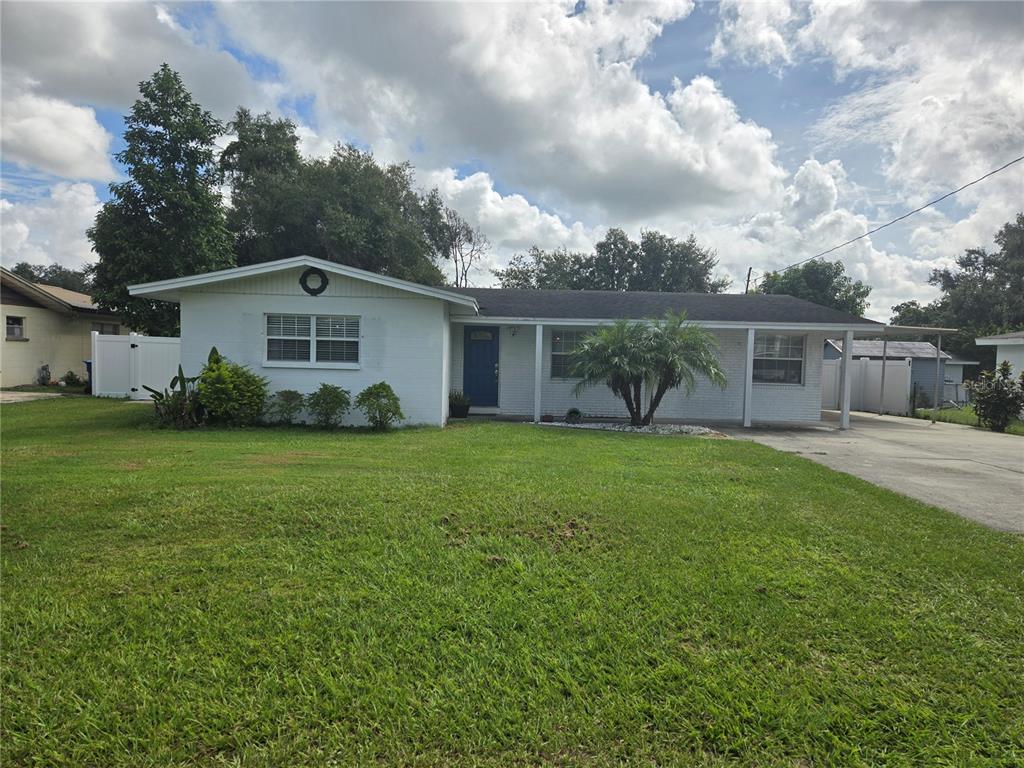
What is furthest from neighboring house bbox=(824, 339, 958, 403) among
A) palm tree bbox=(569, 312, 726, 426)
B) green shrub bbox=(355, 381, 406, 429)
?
green shrub bbox=(355, 381, 406, 429)

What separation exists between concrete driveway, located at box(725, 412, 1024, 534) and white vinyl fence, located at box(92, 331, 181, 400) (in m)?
15.3

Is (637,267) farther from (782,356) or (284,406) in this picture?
(284,406)

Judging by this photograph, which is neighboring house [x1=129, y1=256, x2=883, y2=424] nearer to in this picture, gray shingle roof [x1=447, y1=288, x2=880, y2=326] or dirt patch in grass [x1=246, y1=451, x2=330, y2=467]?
gray shingle roof [x1=447, y1=288, x2=880, y2=326]

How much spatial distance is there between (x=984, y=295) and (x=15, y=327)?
49422 millimetres

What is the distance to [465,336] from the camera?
1370cm

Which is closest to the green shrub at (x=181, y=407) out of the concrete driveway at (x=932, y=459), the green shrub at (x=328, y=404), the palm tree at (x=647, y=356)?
the green shrub at (x=328, y=404)

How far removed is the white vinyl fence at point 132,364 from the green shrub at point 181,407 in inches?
240

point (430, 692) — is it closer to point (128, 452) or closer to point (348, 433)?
point (128, 452)

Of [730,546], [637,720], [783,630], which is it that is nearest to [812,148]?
[730,546]

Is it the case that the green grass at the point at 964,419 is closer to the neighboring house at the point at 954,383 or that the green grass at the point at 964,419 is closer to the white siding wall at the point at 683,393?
the neighboring house at the point at 954,383

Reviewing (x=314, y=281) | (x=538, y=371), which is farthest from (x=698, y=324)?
(x=314, y=281)

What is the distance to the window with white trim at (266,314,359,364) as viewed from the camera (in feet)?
35.9

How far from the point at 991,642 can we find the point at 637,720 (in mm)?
2114

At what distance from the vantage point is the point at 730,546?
4105mm
